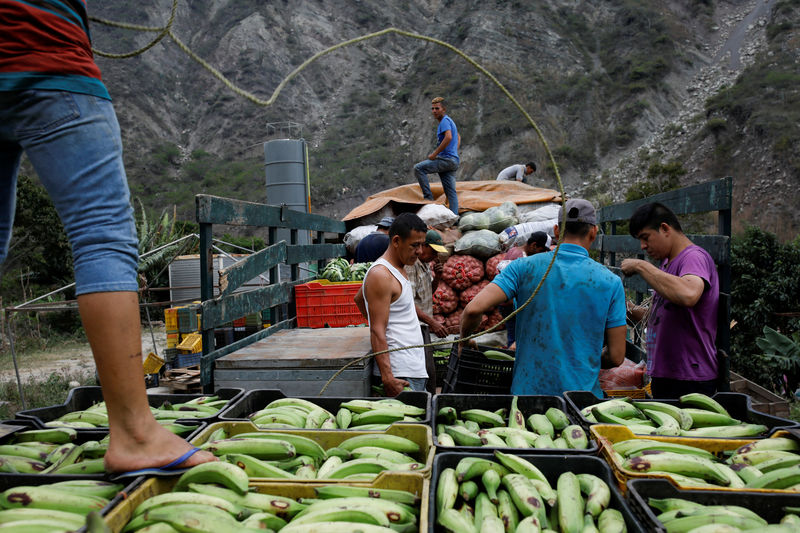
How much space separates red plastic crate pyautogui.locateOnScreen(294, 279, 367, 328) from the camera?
542 cm

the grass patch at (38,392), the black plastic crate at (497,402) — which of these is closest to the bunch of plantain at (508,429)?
the black plastic crate at (497,402)

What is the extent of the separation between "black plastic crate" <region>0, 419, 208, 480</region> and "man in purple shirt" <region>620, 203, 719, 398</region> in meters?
2.79

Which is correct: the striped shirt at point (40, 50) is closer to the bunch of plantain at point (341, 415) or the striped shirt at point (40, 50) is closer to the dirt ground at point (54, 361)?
the bunch of plantain at point (341, 415)

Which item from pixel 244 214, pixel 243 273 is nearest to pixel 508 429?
pixel 243 273

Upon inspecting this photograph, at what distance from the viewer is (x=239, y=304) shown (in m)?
3.98

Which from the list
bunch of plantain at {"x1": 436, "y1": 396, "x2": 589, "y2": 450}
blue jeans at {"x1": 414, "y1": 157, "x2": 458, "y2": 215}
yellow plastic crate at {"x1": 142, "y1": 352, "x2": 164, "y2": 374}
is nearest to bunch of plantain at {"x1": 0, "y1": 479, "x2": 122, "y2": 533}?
bunch of plantain at {"x1": 436, "y1": 396, "x2": 589, "y2": 450}

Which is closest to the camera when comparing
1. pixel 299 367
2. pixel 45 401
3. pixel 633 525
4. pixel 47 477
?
pixel 633 525

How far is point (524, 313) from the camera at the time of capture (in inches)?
131

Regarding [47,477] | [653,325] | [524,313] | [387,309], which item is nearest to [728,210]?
[653,325]

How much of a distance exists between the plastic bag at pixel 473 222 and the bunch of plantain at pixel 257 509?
6.73 meters

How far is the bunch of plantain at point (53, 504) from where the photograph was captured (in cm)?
139

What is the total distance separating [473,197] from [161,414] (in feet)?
26.6

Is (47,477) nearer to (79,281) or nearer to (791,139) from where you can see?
(79,281)

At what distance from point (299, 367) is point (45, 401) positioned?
4.93 meters
